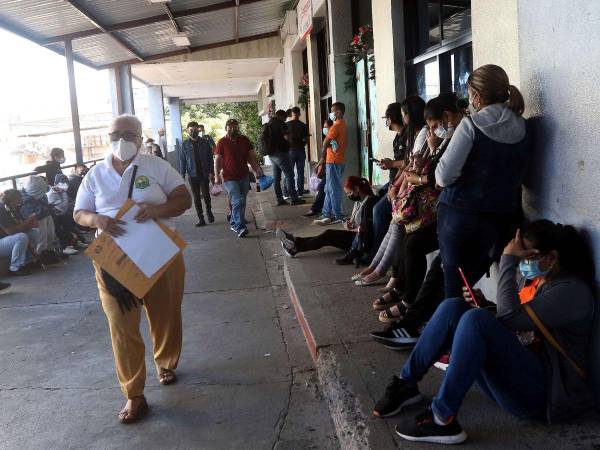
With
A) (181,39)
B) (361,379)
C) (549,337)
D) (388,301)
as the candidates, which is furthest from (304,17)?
(549,337)

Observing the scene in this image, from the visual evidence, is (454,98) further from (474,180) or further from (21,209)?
A: (21,209)

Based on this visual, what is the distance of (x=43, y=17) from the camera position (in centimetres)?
1038

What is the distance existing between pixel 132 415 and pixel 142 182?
54.3 inches

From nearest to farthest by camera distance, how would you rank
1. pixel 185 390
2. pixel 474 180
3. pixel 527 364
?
1. pixel 527 364
2. pixel 474 180
3. pixel 185 390

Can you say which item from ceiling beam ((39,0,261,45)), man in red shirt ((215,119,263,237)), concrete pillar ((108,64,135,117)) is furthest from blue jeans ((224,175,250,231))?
concrete pillar ((108,64,135,117))

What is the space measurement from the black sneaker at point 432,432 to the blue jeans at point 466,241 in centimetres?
95

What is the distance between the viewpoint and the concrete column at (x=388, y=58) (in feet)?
21.8

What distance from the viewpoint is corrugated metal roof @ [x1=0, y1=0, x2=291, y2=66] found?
1012cm

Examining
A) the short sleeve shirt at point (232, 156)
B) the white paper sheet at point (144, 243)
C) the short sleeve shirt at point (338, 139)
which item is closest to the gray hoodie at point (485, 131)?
the white paper sheet at point (144, 243)

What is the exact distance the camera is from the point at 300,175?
1205 cm

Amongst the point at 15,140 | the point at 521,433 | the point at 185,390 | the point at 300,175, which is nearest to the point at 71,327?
the point at 185,390

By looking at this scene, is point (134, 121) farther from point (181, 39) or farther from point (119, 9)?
point (181, 39)

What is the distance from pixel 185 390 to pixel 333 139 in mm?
5488

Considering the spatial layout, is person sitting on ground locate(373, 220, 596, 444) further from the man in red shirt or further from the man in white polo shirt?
the man in red shirt
